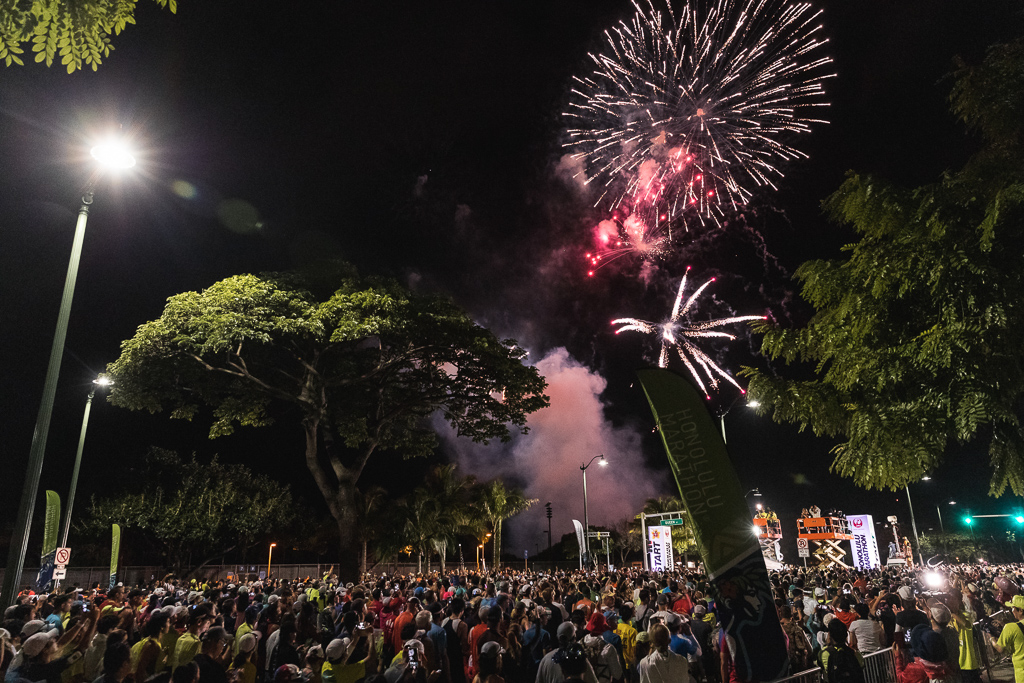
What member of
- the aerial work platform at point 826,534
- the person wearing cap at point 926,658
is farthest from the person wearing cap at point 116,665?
the aerial work platform at point 826,534

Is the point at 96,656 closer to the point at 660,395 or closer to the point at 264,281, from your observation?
the point at 660,395

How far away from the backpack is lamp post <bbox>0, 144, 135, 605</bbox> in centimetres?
1145

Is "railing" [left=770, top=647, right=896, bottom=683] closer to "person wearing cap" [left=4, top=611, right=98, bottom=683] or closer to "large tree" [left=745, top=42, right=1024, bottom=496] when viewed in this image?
"large tree" [left=745, top=42, right=1024, bottom=496]

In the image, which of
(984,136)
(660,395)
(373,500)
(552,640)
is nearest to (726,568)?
(660,395)

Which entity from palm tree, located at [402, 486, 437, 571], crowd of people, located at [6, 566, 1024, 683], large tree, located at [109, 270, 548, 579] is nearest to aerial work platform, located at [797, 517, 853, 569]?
palm tree, located at [402, 486, 437, 571]

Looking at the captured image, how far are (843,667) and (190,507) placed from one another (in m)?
39.4

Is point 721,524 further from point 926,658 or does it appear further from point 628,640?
point 628,640

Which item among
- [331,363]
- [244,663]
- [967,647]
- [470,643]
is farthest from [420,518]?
[967,647]

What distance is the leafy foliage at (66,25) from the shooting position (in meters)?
4.95

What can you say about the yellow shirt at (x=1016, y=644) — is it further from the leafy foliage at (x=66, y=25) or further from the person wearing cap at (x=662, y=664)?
the leafy foliage at (x=66, y=25)

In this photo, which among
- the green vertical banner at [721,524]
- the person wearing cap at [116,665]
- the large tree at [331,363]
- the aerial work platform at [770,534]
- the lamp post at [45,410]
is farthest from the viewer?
the aerial work platform at [770,534]

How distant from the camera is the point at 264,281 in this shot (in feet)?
66.7

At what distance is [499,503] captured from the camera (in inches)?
1785

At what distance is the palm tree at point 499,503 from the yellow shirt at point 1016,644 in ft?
128
